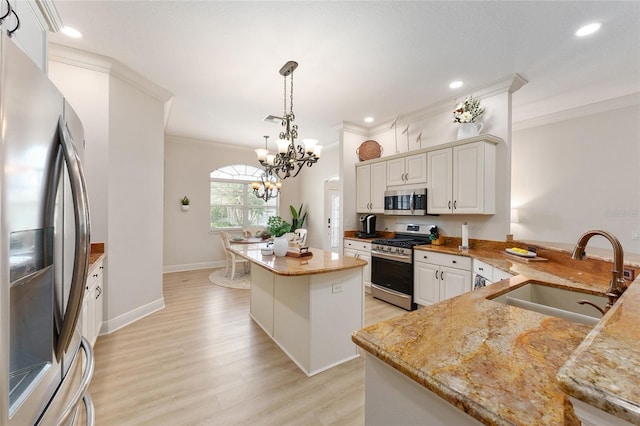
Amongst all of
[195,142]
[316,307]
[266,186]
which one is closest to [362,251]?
[316,307]

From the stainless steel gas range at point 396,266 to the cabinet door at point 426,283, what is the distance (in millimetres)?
65

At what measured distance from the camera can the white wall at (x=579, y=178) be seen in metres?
3.31

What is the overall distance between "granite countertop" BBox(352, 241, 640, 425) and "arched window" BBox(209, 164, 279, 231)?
6.08m

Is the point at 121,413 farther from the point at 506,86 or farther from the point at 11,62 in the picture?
the point at 506,86

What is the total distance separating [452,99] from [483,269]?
238 cm

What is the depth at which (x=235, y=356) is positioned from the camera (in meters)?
2.42

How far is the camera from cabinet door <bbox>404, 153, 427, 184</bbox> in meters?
3.75

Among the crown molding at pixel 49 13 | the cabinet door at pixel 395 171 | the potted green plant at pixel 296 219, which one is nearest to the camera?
the crown molding at pixel 49 13

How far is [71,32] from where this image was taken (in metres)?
2.31

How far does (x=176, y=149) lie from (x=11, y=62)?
5.86m

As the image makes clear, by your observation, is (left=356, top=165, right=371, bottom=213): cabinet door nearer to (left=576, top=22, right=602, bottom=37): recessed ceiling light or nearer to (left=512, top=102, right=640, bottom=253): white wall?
(left=512, top=102, right=640, bottom=253): white wall

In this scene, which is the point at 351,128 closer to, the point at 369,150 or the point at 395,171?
the point at 369,150

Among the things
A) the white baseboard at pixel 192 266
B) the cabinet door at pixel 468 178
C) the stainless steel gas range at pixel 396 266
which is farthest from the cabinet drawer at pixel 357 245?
the white baseboard at pixel 192 266

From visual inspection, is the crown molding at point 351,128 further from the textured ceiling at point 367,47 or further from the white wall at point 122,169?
the white wall at point 122,169
